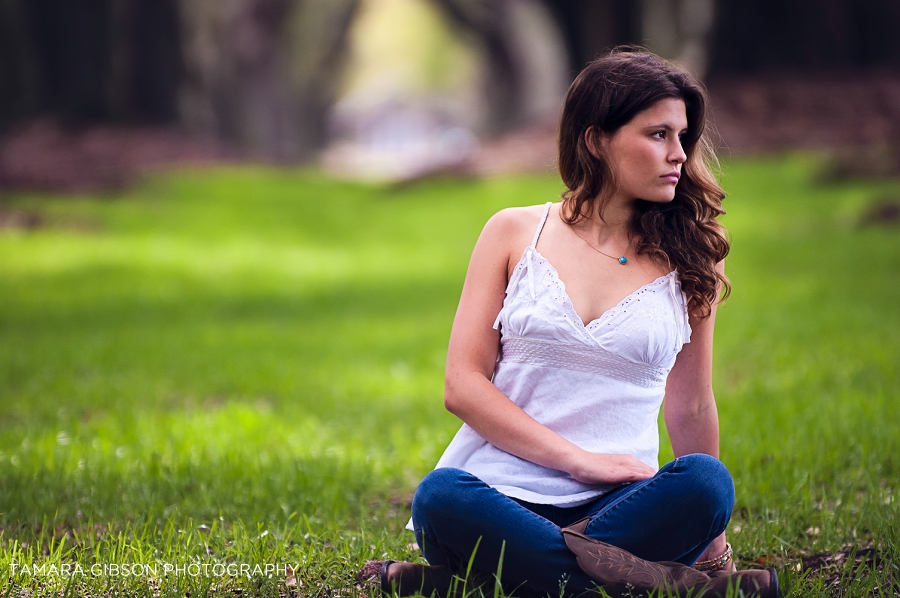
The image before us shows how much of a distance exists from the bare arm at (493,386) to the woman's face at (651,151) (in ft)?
1.10

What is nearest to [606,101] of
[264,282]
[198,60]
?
[264,282]

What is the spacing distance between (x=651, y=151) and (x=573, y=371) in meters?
0.69

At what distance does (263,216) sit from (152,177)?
422 centimetres

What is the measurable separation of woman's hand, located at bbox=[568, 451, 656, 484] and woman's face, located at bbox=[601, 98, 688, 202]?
79 centimetres

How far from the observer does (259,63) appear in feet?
87.1

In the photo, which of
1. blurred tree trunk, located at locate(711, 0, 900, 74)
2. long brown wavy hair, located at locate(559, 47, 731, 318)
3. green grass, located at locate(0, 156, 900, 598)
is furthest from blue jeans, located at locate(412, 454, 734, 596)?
blurred tree trunk, located at locate(711, 0, 900, 74)

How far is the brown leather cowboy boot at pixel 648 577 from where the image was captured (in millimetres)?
2389

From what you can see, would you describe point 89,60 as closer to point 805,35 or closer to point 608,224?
point 805,35

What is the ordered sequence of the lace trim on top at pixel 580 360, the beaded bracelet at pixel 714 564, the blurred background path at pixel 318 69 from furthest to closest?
the blurred background path at pixel 318 69 < the beaded bracelet at pixel 714 564 < the lace trim on top at pixel 580 360

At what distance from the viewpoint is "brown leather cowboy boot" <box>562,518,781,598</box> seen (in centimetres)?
239

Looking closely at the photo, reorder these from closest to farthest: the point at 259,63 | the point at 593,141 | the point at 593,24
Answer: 1. the point at 593,141
2. the point at 593,24
3. the point at 259,63

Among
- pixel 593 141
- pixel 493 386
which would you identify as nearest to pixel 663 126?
pixel 593 141

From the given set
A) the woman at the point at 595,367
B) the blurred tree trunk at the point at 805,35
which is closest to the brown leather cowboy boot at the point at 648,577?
the woman at the point at 595,367

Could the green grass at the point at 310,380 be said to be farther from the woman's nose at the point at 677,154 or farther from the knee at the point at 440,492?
the woman's nose at the point at 677,154
